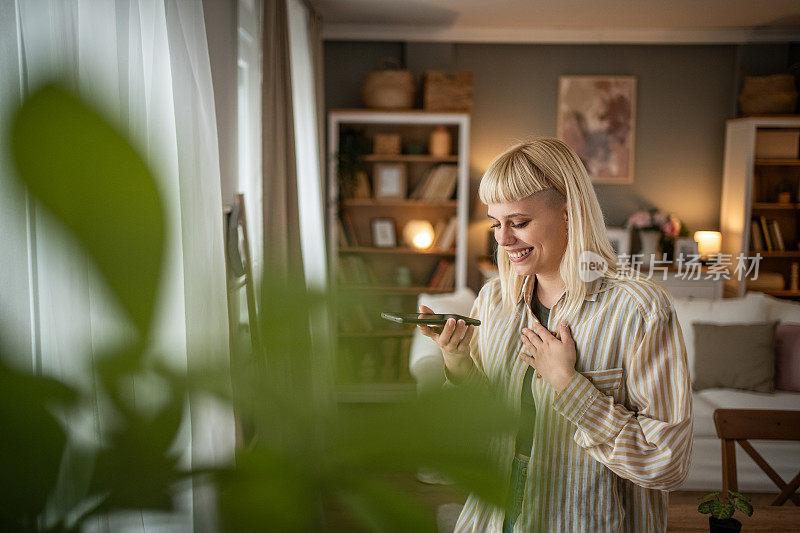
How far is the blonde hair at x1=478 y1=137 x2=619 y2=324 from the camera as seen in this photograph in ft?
4.00

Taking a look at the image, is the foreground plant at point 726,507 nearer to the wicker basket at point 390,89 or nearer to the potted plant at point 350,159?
the potted plant at point 350,159

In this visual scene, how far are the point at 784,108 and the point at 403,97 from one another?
2779mm

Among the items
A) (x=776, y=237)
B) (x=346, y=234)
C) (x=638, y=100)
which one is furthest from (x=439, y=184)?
(x=776, y=237)

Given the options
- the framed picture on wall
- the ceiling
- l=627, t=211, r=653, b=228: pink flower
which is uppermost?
the ceiling

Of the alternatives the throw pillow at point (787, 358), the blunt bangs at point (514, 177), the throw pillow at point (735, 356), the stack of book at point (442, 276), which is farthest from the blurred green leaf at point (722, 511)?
the stack of book at point (442, 276)

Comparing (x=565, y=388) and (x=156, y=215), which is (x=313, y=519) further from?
(x=565, y=388)

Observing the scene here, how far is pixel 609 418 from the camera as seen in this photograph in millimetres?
1157

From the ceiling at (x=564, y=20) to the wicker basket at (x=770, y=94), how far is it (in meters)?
0.41

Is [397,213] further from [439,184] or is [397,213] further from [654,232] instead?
[654,232]

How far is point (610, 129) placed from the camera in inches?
195

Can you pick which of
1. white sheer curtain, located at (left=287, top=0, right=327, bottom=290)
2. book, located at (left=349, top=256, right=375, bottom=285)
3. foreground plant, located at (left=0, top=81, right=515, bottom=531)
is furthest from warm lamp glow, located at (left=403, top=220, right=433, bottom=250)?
foreground plant, located at (left=0, top=81, right=515, bottom=531)

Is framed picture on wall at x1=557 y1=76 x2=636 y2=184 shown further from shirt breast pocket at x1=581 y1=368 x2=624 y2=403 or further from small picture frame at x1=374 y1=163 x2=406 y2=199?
shirt breast pocket at x1=581 y1=368 x2=624 y2=403

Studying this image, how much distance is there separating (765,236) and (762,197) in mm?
332

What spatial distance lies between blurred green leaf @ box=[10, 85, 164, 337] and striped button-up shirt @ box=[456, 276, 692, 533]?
998 mm
